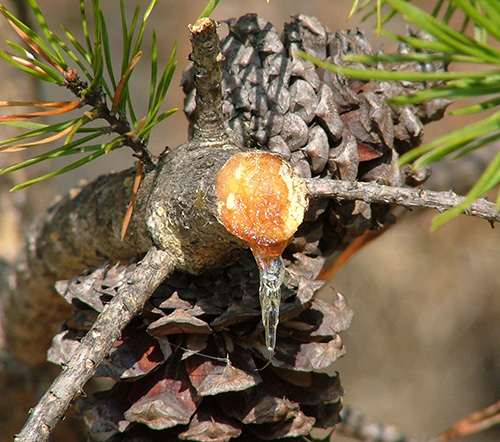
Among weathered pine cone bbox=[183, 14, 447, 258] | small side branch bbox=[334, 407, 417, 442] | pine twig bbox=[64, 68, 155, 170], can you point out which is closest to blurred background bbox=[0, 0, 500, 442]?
small side branch bbox=[334, 407, 417, 442]

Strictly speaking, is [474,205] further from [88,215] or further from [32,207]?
[32,207]

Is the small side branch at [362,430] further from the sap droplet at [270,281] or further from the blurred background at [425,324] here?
the blurred background at [425,324]

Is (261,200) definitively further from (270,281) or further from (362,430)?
(362,430)

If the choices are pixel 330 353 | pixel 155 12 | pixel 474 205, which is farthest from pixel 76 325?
pixel 155 12

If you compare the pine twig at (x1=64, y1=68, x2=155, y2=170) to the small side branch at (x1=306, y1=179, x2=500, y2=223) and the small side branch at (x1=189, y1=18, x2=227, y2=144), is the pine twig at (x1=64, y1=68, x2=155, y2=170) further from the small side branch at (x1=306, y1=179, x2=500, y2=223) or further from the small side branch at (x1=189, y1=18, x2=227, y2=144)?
the small side branch at (x1=306, y1=179, x2=500, y2=223)

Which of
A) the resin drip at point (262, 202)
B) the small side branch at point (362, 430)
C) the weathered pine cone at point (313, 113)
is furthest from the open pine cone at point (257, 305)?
the small side branch at point (362, 430)
